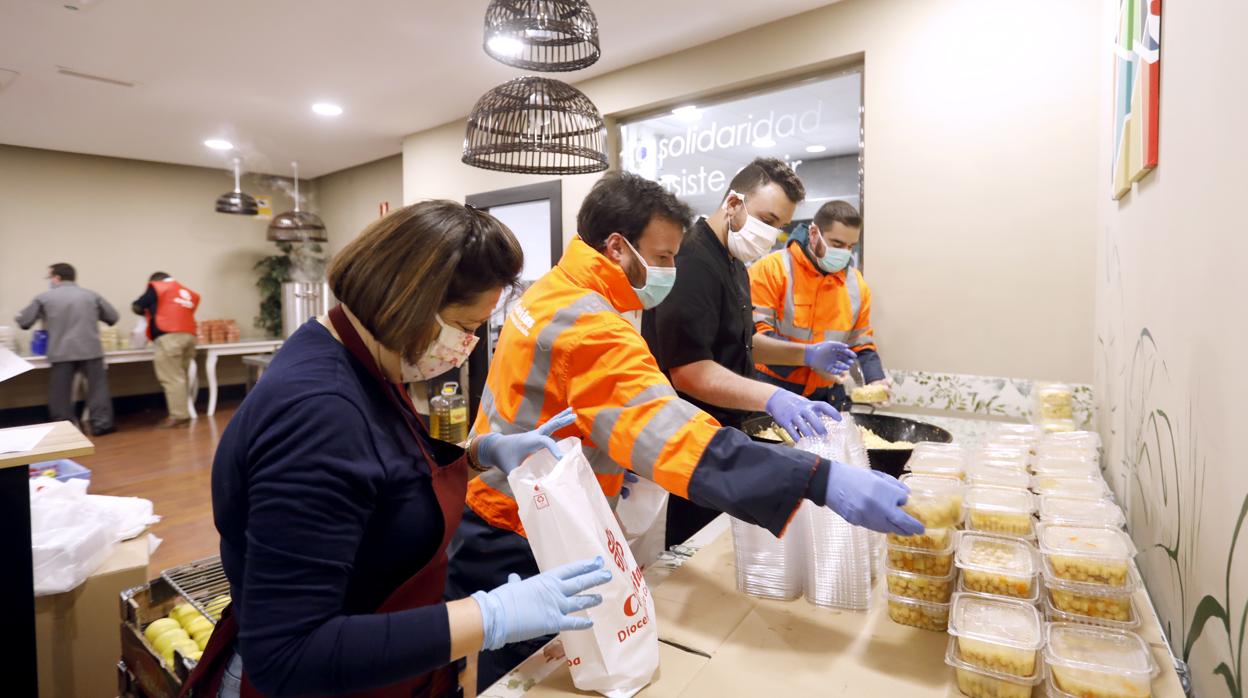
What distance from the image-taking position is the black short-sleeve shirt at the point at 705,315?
1703 mm

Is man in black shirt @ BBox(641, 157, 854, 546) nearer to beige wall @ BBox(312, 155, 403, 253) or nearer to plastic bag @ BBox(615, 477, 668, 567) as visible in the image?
plastic bag @ BBox(615, 477, 668, 567)

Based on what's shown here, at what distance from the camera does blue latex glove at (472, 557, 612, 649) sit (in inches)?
31.9

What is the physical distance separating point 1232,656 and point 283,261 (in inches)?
359

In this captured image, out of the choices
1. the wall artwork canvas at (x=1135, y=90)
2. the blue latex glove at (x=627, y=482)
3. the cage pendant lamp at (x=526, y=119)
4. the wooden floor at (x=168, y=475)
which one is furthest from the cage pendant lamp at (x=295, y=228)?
the wall artwork canvas at (x=1135, y=90)

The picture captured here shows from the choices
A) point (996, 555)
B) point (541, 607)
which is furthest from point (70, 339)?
point (996, 555)

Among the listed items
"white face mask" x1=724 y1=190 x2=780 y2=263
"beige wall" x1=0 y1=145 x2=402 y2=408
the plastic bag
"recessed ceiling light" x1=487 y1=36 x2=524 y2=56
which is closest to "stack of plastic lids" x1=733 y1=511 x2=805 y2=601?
the plastic bag

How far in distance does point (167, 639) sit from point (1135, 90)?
8.66ft

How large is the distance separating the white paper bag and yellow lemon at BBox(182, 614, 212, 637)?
1.28 metres

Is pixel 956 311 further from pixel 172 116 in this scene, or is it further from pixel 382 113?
pixel 172 116

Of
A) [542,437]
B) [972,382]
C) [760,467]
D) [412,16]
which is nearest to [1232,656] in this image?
[760,467]

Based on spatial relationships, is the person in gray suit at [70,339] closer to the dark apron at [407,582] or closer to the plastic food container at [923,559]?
the dark apron at [407,582]

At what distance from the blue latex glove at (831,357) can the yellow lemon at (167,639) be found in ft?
6.87

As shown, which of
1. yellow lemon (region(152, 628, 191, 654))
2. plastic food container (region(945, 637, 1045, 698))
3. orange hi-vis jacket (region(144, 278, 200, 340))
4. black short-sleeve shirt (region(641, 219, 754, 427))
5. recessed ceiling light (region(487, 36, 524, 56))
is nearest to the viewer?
plastic food container (region(945, 637, 1045, 698))

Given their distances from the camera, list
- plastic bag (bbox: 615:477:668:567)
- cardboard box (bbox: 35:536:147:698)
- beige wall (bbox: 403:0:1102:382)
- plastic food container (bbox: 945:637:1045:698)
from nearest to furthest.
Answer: plastic food container (bbox: 945:637:1045:698) → plastic bag (bbox: 615:477:668:567) → cardboard box (bbox: 35:536:147:698) → beige wall (bbox: 403:0:1102:382)
